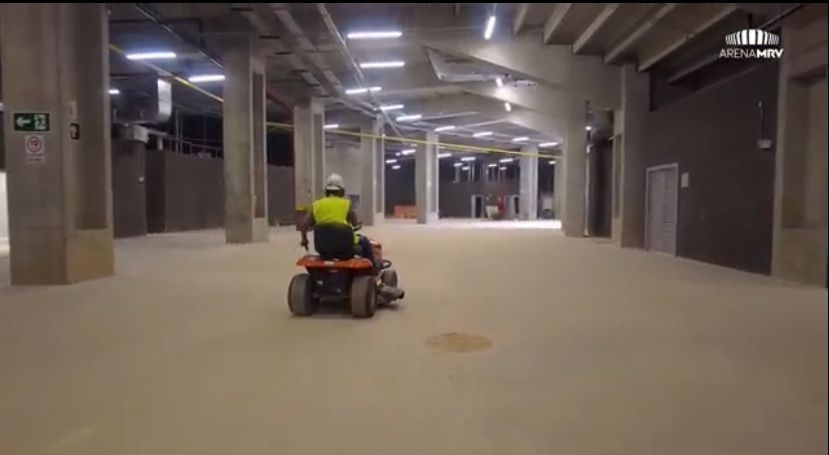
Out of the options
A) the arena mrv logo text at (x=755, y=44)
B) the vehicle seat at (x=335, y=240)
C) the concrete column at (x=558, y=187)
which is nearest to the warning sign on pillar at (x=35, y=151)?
the vehicle seat at (x=335, y=240)

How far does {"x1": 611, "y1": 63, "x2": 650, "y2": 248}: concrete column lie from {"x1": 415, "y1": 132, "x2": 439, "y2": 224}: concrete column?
1640cm

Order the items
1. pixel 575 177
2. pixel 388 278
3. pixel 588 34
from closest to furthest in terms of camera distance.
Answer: pixel 388 278, pixel 588 34, pixel 575 177

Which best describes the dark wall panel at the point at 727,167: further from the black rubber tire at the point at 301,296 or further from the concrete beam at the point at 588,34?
the black rubber tire at the point at 301,296

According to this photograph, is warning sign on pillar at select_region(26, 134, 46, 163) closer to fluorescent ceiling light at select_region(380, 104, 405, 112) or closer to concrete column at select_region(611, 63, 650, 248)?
concrete column at select_region(611, 63, 650, 248)

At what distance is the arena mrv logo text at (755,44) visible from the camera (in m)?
8.05

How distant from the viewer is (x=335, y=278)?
230 inches

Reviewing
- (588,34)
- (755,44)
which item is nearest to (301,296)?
(755,44)

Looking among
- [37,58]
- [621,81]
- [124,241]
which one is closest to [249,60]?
[124,241]

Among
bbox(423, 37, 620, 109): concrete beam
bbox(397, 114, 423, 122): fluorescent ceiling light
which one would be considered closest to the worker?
bbox(423, 37, 620, 109): concrete beam

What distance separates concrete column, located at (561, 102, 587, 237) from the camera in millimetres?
19984

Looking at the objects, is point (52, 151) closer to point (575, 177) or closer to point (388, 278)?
point (388, 278)

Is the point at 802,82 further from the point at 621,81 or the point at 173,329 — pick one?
the point at 173,329

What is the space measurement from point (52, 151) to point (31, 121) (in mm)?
422

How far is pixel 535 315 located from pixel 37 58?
658cm
